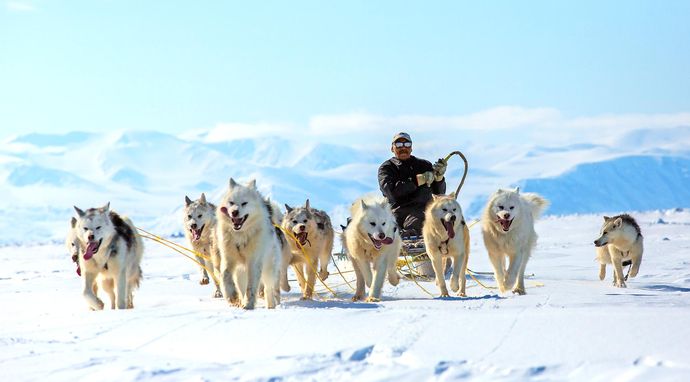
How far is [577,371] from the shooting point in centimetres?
409

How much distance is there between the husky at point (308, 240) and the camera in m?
8.01

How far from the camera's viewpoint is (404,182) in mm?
9039

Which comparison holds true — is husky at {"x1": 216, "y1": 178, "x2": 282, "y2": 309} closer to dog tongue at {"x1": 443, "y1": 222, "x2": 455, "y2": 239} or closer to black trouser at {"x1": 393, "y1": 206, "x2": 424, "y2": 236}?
dog tongue at {"x1": 443, "y1": 222, "x2": 455, "y2": 239}

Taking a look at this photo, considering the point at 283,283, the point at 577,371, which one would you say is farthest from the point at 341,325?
the point at 283,283

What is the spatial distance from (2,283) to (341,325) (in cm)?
1039

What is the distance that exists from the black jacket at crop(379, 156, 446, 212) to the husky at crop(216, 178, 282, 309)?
248 cm

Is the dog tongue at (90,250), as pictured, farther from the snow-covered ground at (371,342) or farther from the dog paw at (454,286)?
the dog paw at (454,286)

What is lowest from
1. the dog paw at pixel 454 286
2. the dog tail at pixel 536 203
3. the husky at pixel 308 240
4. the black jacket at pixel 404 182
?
the dog paw at pixel 454 286

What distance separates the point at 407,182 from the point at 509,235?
1630 millimetres

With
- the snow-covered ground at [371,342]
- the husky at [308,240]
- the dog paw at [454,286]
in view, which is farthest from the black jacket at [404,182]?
the snow-covered ground at [371,342]

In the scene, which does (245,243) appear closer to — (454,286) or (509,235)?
(454,286)

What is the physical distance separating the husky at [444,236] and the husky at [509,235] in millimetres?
296

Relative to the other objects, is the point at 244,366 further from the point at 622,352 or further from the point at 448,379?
the point at 622,352

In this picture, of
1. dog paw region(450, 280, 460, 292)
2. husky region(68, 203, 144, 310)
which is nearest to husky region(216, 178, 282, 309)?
husky region(68, 203, 144, 310)
